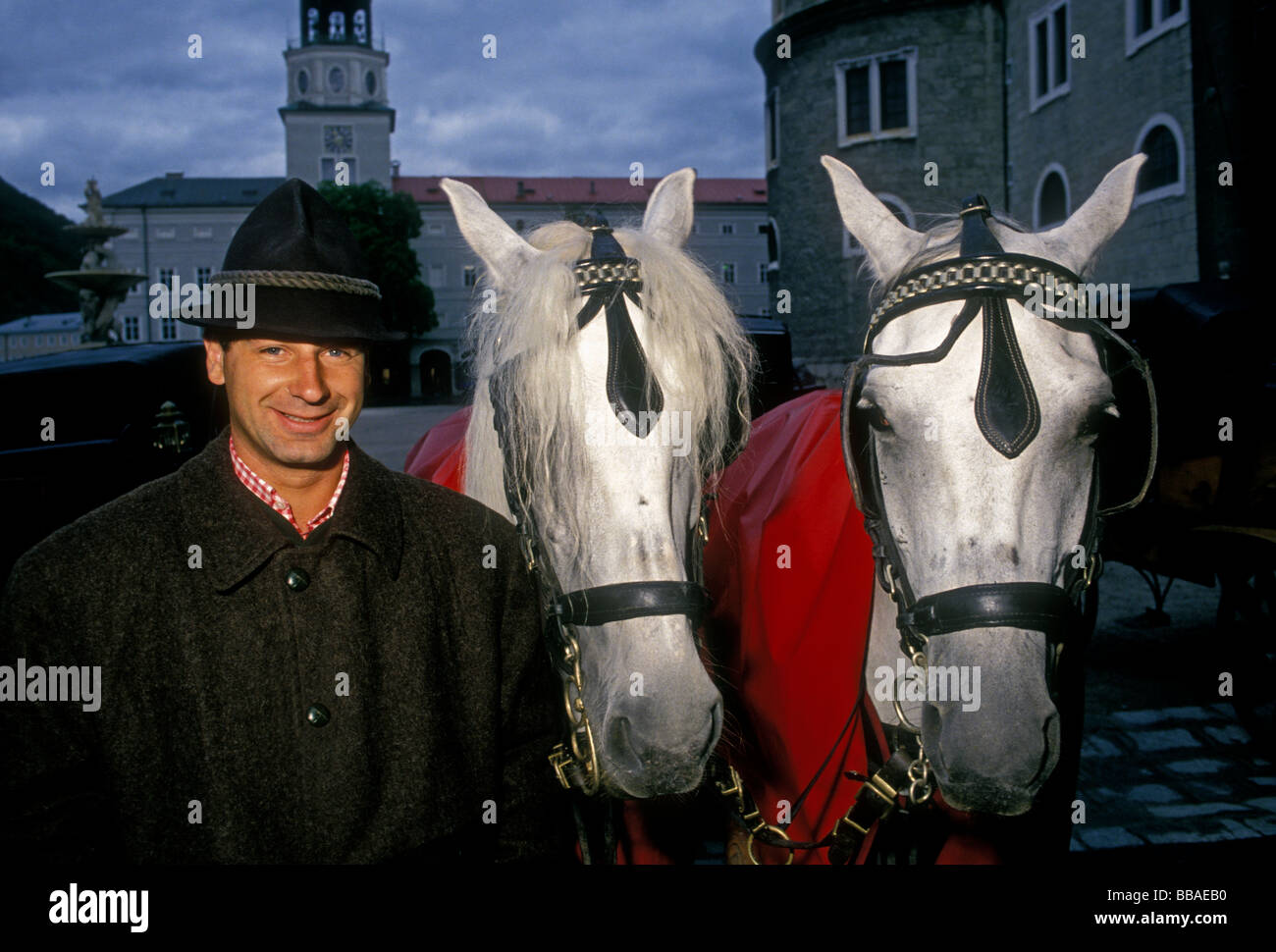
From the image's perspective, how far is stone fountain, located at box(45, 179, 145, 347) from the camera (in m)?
8.74

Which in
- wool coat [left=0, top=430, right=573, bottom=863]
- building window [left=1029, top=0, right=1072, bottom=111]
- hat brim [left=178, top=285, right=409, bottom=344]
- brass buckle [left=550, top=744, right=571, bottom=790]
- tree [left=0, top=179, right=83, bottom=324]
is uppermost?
building window [left=1029, top=0, right=1072, bottom=111]

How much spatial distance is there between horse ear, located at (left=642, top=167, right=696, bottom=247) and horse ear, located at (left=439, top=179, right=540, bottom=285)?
0.34 metres

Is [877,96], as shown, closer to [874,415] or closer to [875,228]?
[875,228]

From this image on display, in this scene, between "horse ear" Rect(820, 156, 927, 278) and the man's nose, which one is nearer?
the man's nose

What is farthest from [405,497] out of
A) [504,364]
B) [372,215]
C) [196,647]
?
[372,215]

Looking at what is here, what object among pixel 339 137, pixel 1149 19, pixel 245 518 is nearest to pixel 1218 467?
pixel 245 518

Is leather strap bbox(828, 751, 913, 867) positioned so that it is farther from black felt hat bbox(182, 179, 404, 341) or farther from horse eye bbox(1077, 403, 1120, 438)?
black felt hat bbox(182, 179, 404, 341)

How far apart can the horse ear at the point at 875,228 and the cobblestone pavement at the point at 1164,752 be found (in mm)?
2721

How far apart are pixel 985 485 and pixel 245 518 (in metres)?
1.42

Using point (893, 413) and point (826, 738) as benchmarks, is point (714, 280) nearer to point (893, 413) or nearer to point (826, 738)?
point (893, 413)

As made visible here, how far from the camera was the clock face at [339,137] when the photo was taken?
5675 cm

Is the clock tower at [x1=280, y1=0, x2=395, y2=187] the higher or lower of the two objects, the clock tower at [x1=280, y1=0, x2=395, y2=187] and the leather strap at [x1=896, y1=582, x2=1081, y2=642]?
the higher

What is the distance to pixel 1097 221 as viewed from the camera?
2070 millimetres

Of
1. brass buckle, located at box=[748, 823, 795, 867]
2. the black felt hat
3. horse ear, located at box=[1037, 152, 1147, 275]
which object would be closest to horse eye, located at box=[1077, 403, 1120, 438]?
horse ear, located at box=[1037, 152, 1147, 275]
